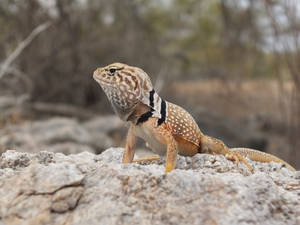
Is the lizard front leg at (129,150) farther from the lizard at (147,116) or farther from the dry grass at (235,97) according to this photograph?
the dry grass at (235,97)

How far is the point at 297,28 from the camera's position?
739 cm

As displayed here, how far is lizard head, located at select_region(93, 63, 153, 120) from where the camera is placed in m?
2.92

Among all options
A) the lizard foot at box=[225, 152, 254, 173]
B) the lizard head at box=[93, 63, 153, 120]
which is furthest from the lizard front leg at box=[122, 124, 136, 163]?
the lizard foot at box=[225, 152, 254, 173]

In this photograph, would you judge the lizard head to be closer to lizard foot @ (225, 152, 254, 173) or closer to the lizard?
the lizard

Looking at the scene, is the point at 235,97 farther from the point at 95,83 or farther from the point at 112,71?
the point at 112,71

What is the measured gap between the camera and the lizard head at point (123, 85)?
9.58 ft

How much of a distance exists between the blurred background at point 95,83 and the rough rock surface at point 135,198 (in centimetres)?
523

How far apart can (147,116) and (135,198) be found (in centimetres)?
86

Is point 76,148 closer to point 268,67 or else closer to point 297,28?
point 297,28

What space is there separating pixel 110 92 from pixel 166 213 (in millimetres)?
1114

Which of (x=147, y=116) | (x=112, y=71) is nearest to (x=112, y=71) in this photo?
(x=112, y=71)

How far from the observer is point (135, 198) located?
7.52ft

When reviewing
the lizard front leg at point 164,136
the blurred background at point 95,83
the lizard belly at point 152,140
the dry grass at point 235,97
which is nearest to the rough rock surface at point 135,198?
the lizard front leg at point 164,136

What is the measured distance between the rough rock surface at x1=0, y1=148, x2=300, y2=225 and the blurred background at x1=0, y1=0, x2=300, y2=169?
5228 millimetres
